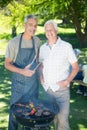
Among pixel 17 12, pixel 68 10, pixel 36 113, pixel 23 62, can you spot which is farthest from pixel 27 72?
pixel 17 12

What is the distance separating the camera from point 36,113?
4578 mm

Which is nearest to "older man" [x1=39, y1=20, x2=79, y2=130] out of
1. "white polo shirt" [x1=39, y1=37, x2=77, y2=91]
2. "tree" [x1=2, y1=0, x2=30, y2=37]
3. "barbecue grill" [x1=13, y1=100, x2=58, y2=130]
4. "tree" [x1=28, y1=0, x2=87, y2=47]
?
"white polo shirt" [x1=39, y1=37, x2=77, y2=91]

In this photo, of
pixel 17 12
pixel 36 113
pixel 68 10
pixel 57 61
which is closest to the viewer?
pixel 36 113

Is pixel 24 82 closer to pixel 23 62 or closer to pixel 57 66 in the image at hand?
pixel 23 62

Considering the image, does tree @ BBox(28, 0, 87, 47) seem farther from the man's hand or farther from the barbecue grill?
the barbecue grill

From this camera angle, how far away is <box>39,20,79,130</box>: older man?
4836 millimetres

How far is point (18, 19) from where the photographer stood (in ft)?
68.3

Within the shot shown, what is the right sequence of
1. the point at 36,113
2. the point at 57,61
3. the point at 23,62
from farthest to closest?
the point at 23,62 < the point at 57,61 < the point at 36,113

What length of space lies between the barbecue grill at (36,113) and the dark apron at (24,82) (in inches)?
13.0

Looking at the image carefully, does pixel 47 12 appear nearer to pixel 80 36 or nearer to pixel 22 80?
pixel 80 36

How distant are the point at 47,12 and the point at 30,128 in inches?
658

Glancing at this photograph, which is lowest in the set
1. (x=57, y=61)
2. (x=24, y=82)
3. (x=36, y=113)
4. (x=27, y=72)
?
(x=36, y=113)

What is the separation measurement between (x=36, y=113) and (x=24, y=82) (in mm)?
756

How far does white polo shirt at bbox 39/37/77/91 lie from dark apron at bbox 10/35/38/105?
0.32 metres
